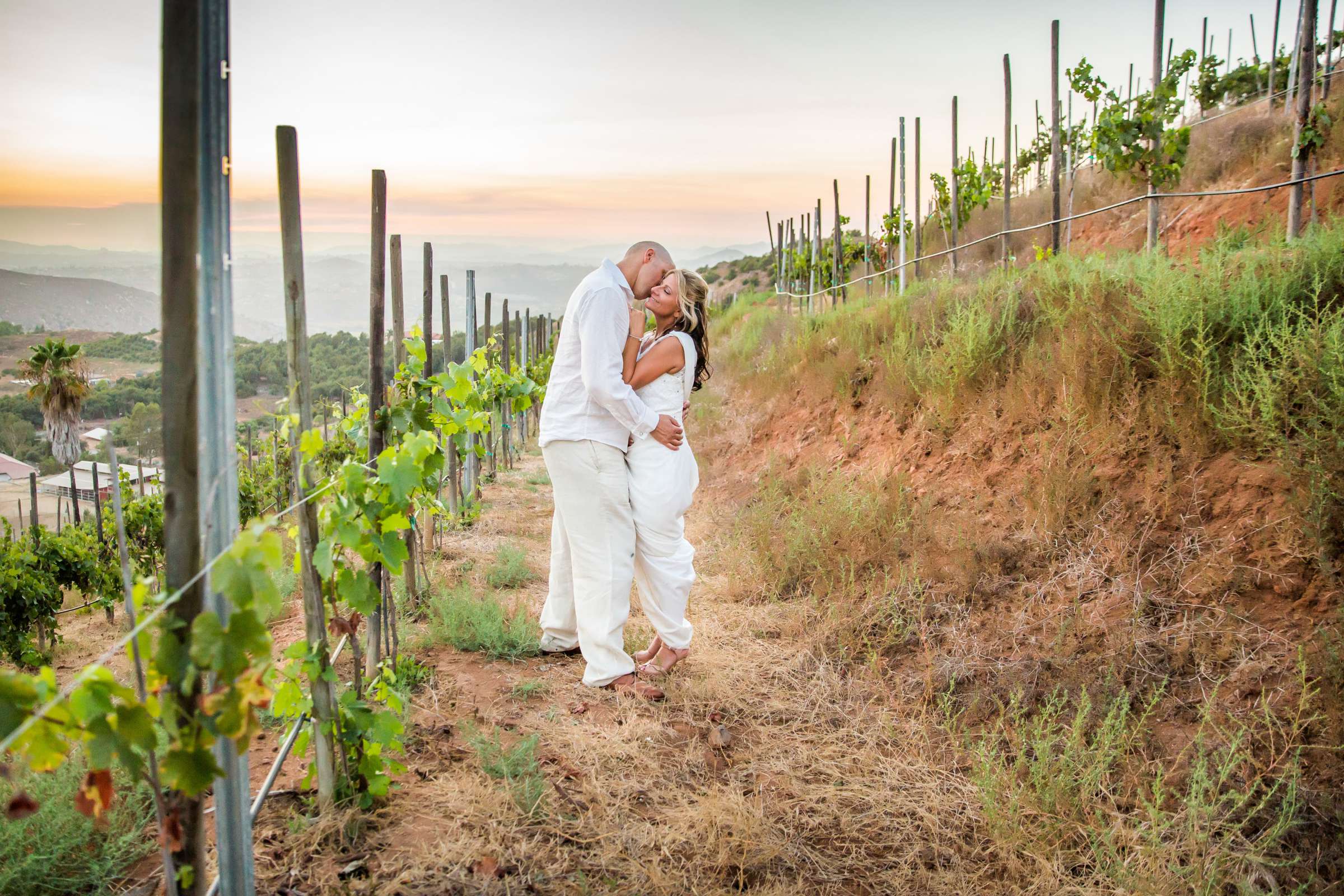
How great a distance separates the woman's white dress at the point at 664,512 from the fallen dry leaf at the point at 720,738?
504 mm

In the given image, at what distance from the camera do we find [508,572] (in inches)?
215

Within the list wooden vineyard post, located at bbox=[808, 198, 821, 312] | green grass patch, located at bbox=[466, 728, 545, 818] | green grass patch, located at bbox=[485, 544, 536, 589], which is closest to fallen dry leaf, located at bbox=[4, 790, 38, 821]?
green grass patch, located at bbox=[466, 728, 545, 818]

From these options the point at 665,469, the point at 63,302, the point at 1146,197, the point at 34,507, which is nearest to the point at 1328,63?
the point at 1146,197

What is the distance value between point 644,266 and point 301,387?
5.61 ft

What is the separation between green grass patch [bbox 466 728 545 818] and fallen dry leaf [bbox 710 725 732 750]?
0.75 meters

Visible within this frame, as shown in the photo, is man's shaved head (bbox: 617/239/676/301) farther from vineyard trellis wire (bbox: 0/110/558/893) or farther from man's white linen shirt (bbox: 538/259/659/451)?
vineyard trellis wire (bbox: 0/110/558/893)

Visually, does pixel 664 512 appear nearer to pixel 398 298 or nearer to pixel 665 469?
pixel 665 469

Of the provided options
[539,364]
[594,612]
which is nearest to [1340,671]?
[594,612]

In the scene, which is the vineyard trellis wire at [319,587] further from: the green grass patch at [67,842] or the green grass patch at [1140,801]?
the green grass patch at [1140,801]

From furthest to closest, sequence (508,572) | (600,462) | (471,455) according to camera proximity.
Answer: (471,455), (508,572), (600,462)

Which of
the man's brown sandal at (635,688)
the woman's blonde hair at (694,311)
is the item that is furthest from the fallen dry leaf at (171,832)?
the woman's blonde hair at (694,311)

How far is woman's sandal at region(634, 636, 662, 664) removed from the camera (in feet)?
12.6

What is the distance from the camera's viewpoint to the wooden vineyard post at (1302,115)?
5.08 meters

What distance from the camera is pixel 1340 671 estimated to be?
2.75m
